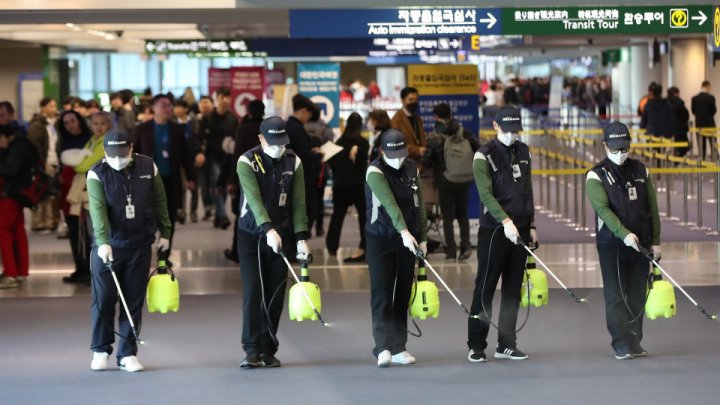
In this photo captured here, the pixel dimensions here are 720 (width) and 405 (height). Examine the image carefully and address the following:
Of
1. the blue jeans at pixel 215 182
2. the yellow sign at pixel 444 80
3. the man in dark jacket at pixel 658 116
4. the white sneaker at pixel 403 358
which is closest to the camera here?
the white sneaker at pixel 403 358

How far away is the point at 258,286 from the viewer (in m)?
10.6

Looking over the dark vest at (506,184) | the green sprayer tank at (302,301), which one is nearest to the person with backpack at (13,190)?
the green sprayer tank at (302,301)

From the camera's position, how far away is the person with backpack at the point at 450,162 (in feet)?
52.9

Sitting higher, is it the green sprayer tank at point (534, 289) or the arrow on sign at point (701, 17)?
the arrow on sign at point (701, 17)

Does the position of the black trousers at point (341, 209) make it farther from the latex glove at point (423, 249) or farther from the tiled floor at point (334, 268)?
the latex glove at point (423, 249)

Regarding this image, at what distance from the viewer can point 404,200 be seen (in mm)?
10656

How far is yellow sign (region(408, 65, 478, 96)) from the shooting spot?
18406mm

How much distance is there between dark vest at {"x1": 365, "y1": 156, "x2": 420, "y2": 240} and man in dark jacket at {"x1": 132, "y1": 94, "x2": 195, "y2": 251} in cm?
549

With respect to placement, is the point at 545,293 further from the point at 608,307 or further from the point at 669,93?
the point at 669,93

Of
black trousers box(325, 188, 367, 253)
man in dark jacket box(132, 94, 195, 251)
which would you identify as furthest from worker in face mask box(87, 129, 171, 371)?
black trousers box(325, 188, 367, 253)

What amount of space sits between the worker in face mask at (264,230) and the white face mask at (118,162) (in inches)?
32.1

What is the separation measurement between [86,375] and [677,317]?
5.35 meters

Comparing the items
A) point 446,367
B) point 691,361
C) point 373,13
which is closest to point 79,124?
point 373,13

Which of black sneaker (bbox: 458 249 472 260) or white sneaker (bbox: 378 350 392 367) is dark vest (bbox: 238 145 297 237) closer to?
white sneaker (bbox: 378 350 392 367)
